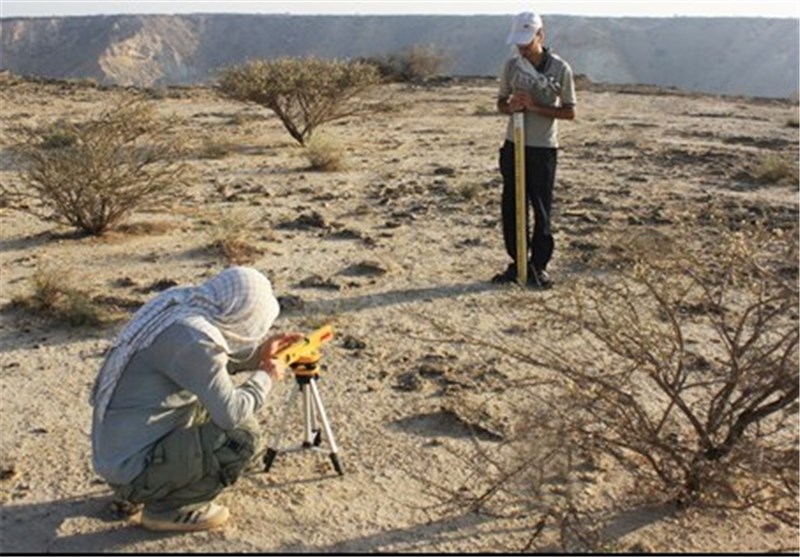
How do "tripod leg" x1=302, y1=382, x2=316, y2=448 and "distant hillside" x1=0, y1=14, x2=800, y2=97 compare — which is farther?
"distant hillside" x1=0, y1=14, x2=800, y2=97

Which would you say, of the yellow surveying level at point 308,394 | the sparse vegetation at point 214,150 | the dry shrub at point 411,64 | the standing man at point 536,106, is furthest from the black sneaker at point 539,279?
the dry shrub at point 411,64

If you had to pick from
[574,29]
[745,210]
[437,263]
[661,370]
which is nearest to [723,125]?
[745,210]

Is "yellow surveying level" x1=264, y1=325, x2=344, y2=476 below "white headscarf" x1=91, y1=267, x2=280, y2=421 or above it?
below

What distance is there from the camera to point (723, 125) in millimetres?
15461

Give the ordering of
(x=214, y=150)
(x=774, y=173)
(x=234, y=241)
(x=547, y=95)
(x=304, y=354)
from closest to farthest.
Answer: (x=304, y=354), (x=547, y=95), (x=234, y=241), (x=774, y=173), (x=214, y=150)

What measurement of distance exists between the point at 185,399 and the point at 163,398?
A: 0.10 meters

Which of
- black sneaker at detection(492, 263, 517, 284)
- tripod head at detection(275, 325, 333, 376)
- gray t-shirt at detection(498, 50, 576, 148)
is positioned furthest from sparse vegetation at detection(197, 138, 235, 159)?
tripod head at detection(275, 325, 333, 376)

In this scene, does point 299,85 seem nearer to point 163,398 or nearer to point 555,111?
point 555,111

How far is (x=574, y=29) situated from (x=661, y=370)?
69279mm

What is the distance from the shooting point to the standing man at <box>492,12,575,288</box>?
19.3 ft

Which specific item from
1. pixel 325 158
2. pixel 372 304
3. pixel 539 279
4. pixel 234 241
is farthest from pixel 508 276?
pixel 325 158

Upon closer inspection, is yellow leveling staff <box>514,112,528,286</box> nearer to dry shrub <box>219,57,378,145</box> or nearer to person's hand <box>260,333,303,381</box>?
person's hand <box>260,333,303,381</box>

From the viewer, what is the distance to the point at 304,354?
360 cm

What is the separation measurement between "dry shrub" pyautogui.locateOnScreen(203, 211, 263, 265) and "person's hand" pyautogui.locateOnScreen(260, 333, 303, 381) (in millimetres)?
3414
